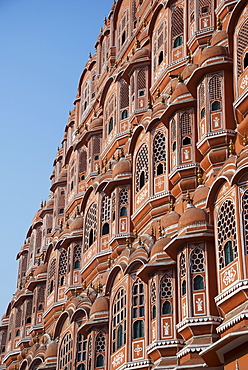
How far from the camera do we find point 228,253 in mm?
21234

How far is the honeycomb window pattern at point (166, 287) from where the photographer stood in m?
23.9

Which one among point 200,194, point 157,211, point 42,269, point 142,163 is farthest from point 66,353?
point 200,194

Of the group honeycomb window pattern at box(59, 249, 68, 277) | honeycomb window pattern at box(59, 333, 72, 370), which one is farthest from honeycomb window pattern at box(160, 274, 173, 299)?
honeycomb window pattern at box(59, 249, 68, 277)

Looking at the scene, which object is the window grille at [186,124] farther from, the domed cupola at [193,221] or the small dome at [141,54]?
the small dome at [141,54]

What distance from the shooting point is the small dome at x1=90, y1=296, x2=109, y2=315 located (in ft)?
89.9

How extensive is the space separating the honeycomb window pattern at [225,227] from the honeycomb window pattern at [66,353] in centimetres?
1038

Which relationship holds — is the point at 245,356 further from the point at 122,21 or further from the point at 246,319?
the point at 122,21

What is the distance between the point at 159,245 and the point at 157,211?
9.74ft

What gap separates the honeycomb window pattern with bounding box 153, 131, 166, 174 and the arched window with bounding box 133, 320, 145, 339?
5.87 m

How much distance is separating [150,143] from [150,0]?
389 inches

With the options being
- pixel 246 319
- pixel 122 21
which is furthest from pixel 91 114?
pixel 246 319

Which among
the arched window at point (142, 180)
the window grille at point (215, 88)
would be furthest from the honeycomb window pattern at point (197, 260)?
the arched window at point (142, 180)

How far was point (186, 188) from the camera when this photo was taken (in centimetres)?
2605

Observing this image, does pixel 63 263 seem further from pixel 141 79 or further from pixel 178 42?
pixel 178 42
